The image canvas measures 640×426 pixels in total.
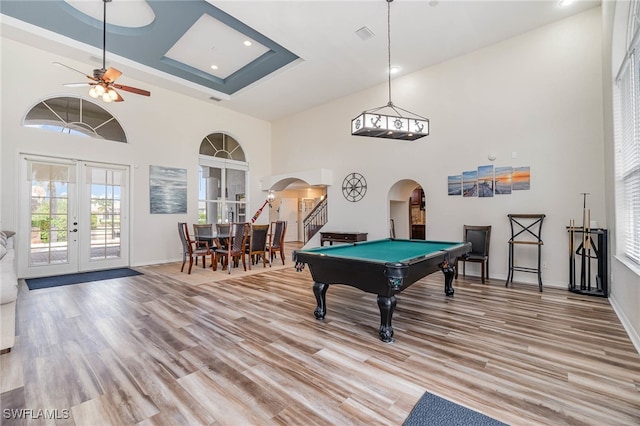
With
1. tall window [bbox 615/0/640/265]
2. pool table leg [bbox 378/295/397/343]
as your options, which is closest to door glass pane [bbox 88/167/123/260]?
pool table leg [bbox 378/295/397/343]

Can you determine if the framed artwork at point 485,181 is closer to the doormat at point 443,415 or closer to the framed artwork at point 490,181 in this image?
the framed artwork at point 490,181

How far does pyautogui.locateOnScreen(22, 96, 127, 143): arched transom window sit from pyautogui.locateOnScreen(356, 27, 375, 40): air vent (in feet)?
19.0

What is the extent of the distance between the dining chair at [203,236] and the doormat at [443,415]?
5.49 meters

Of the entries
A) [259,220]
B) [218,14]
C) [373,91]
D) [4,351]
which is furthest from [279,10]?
[259,220]

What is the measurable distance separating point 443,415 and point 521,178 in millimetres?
4839

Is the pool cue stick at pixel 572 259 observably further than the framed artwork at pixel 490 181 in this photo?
Result: No

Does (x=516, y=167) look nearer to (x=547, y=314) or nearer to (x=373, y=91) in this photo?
(x=547, y=314)

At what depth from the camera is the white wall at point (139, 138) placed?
17.7 ft

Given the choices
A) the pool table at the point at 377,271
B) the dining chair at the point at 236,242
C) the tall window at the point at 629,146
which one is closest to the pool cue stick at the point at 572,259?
the tall window at the point at 629,146

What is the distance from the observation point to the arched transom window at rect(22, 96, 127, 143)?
5.76 m

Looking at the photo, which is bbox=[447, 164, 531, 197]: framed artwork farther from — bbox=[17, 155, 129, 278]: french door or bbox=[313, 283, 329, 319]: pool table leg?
bbox=[17, 155, 129, 278]: french door

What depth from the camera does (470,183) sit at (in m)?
A: 5.71

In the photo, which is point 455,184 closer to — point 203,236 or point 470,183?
point 470,183

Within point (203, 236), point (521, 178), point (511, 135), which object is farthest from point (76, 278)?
point (511, 135)
